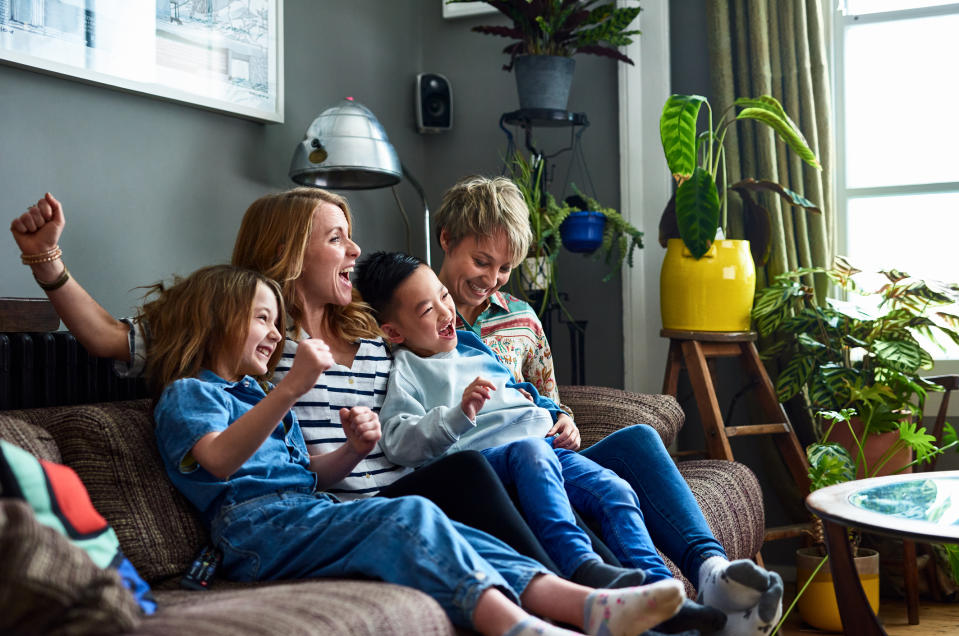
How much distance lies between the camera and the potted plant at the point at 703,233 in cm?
263

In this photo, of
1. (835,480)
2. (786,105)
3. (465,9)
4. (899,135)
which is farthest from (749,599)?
(465,9)

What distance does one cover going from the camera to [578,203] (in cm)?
309

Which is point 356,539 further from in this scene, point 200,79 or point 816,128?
point 816,128

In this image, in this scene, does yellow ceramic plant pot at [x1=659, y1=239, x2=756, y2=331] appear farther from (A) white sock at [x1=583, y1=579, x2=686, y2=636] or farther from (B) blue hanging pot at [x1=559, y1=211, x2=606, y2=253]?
(A) white sock at [x1=583, y1=579, x2=686, y2=636]

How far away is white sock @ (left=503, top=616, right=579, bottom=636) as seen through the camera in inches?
44.9

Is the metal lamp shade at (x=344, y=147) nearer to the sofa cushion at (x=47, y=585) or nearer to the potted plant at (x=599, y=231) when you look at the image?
the potted plant at (x=599, y=231)

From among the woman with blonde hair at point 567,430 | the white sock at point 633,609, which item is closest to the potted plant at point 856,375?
the woman with blonde hair at point 567,430

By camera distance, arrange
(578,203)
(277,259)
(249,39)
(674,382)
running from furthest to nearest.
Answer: (578,203) → (674,382) → (249,39) → (277,259)

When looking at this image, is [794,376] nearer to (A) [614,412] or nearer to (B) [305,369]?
(A) [614,412]

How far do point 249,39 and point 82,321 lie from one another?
141 cm

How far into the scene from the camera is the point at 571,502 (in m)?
1.70

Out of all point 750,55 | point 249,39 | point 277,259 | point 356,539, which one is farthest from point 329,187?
point 356,539

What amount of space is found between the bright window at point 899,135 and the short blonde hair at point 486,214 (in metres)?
1.48

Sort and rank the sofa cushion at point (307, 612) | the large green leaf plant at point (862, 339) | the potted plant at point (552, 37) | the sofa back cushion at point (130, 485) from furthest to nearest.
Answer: the potted plant at point (552, 37)
the large green leaf plant at point (862, 339)
the sofa back cushion at point (130, 485)
the sofa cushion at point (307, 612)
